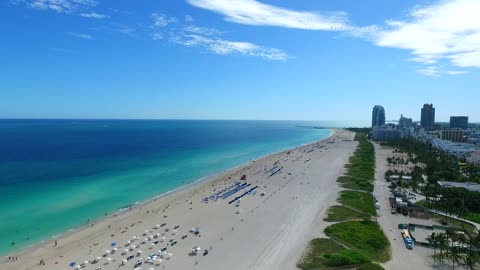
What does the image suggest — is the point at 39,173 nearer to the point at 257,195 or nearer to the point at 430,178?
the point at 257,195

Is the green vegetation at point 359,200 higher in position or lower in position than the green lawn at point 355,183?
lower

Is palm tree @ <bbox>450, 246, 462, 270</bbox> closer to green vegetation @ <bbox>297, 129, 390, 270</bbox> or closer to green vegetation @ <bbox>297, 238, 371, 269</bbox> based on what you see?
green vegetation @ <bbox>297, 129, 390, 270</bbox>

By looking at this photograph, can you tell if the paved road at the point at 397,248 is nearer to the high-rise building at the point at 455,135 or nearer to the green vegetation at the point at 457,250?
the green vegetation at the point at 457,250

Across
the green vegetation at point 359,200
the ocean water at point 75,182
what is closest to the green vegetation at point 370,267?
the green vegetation at point 359,200

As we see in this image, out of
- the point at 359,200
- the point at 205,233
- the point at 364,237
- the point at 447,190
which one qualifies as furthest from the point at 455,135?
the point at 205,233

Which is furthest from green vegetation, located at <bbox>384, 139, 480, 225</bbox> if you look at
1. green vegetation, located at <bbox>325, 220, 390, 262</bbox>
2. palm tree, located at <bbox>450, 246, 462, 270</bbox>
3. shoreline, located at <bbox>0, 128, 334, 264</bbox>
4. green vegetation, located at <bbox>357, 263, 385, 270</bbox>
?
shoreline, located at <bbox>0, 128, 334, 264</bbox>

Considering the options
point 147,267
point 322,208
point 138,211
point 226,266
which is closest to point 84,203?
point 138,211
